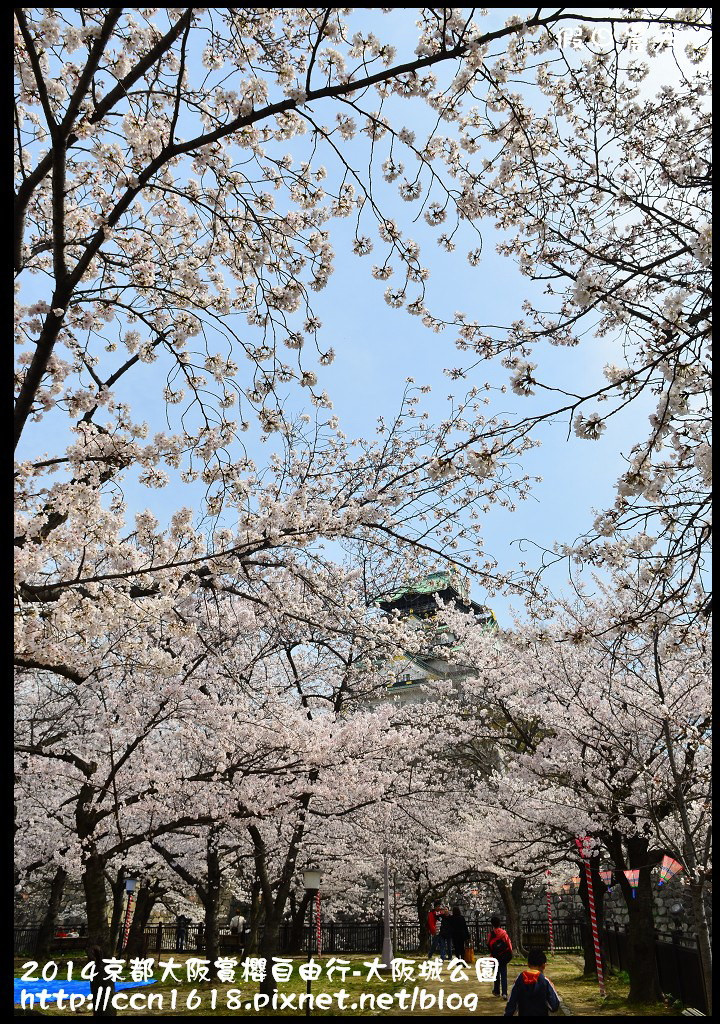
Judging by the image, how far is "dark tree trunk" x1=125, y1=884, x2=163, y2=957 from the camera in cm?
1636

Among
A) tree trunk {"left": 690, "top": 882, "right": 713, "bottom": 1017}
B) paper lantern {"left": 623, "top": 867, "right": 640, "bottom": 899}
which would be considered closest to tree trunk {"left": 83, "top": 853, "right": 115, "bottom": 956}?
tree trunk {"left": 690, "top": 882, "right": 713, "bottom": 1017}

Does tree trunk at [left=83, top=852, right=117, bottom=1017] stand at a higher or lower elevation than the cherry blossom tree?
lower

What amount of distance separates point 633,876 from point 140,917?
11841 mm

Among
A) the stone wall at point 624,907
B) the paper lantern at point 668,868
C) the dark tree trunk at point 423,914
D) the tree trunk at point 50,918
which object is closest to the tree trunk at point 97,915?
the stone wall at point 624,907

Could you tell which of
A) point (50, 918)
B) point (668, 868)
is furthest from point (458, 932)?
point (50, 918)

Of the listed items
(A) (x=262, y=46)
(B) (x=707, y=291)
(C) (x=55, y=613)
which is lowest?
(C) (x=55, y=613)

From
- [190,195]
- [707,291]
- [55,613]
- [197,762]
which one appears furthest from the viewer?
[197,762]

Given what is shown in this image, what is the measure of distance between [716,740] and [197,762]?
39.8ft

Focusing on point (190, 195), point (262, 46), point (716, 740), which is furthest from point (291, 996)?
point (262, 46)

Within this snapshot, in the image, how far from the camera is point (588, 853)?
13.1 metres

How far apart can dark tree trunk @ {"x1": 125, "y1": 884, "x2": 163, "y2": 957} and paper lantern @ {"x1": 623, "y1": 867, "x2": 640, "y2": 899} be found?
11002 millimetres

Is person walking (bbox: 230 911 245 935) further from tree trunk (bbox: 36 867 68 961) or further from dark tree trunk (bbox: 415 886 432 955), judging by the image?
dark tree trunk (bbox: 415 886 432 955)

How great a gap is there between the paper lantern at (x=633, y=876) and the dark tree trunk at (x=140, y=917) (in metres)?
11.0

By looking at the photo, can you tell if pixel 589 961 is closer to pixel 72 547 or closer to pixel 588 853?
pixel 588 853
